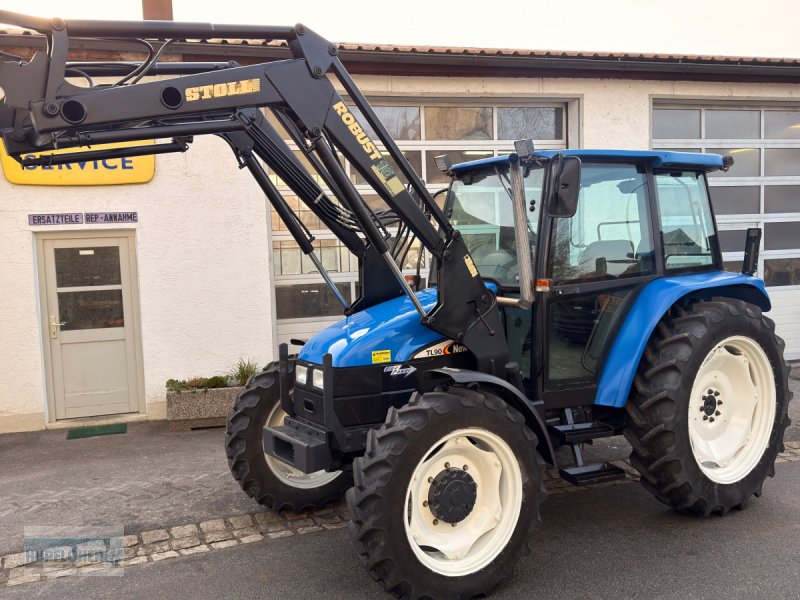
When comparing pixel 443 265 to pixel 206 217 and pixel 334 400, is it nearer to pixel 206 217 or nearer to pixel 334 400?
pixel 334 400

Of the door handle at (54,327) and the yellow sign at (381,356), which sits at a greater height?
the yellow sign at (381,356)

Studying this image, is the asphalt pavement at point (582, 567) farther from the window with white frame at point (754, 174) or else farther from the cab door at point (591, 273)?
the window with white frame at point (754, 174)

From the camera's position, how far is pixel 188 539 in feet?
14.9

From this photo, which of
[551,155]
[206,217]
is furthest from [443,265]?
[206,217]

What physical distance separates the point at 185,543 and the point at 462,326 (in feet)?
7.11

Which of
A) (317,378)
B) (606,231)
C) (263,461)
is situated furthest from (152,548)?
(606,231)

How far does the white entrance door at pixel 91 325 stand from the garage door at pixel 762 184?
6974mm

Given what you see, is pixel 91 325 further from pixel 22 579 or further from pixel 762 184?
pixel 762 184

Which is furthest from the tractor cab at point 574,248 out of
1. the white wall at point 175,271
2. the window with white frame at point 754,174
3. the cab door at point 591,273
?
the window with white frame at point 754,174

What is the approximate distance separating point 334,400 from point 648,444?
187 cm

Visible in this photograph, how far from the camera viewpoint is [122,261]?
773 cm

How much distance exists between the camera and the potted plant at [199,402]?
738 centimetres

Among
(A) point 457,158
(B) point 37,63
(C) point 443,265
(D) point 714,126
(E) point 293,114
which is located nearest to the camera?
(B) point 37,63

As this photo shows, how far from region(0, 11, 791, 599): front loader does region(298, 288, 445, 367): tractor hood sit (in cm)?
1
